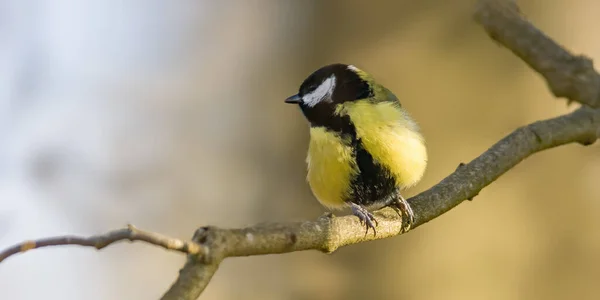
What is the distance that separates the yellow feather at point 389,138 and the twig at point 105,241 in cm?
68

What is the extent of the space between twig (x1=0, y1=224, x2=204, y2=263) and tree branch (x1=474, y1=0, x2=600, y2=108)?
0.33m

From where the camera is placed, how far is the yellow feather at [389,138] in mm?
Answer: 1231

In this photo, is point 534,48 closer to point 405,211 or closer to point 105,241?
point 105,241

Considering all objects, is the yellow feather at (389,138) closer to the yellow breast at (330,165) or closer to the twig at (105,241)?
the yellow breast at (330,165)

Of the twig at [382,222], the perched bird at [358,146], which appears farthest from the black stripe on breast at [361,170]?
the twig at [382,222]

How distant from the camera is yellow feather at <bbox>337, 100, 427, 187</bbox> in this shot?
4.04 feet

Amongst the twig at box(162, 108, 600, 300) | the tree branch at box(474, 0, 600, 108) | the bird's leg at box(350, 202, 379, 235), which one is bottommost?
the bird's leg at box(350, 202, 379, 235)

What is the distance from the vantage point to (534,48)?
1.82ft

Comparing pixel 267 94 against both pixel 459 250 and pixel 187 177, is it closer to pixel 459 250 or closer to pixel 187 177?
pixel 187 177

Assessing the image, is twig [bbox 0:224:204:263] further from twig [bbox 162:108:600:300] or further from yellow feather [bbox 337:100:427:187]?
yellow feather [bbox 337:100:427:187]

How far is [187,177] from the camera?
253 centimetres

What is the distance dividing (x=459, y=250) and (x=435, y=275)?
0.11 m

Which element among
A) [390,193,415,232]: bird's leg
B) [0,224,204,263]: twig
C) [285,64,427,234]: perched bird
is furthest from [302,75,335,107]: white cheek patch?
[0,224,204,263]: twig

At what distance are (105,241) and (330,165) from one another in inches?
27.9
